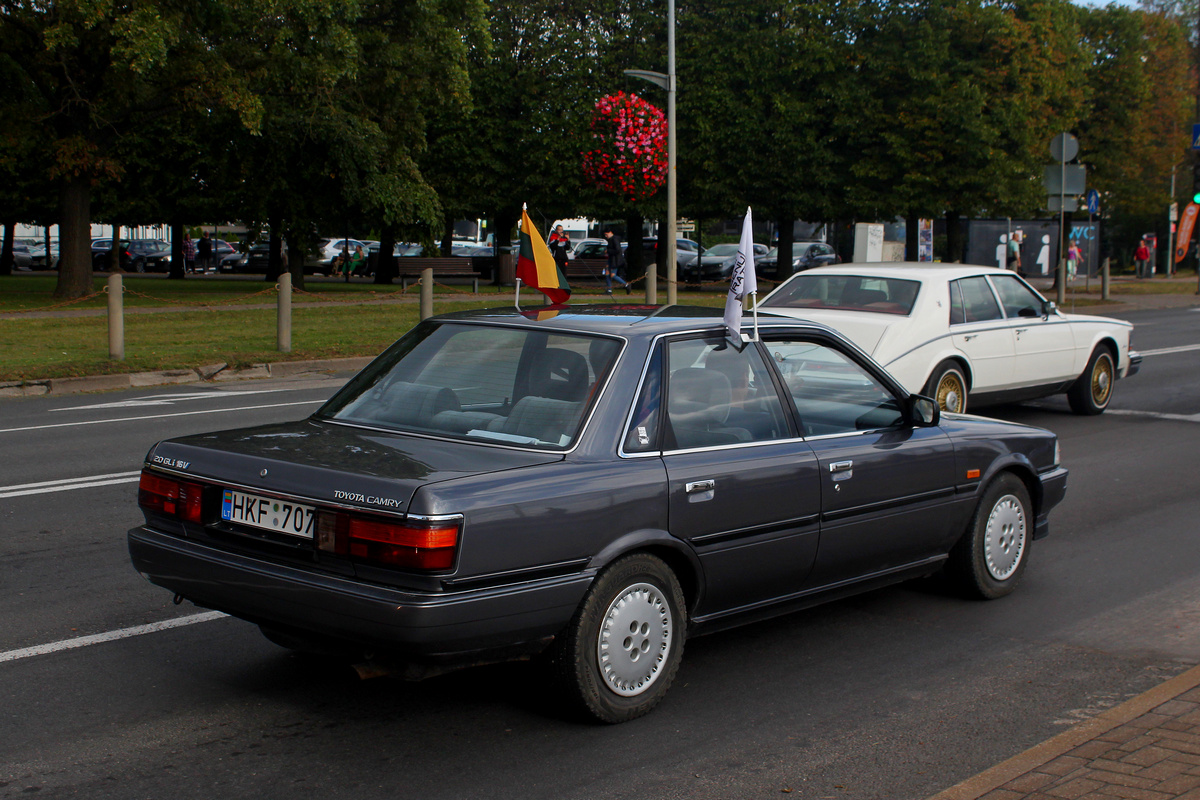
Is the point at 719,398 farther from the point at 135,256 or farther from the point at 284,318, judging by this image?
the point at 135,256

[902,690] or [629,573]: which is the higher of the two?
[629,573]

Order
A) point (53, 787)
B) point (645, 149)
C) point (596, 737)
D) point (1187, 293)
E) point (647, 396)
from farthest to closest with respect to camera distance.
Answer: point (1187, 293)
point (645, 149)
point (647, 396)
point (596, 737)
point (53, 787)

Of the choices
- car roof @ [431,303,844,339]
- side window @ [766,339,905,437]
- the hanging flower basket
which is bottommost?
side window @ [766,339,905,437]

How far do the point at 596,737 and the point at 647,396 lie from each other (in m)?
1.28

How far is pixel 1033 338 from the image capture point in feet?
39.9

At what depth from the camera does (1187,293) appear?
130ft

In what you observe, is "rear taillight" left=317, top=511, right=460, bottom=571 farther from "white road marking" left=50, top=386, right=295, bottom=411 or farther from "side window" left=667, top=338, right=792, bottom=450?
"white road marking" left=50, top=386, right=295, bottom=411

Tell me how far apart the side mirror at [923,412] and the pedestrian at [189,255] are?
176 ft

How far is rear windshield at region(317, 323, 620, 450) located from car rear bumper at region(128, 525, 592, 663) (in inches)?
24.7

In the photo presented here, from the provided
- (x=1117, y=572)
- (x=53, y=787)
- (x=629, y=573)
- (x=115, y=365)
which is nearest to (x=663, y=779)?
(x=629, y=573)

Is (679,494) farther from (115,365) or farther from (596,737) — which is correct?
(115,365)

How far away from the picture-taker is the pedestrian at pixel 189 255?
55.1 metres

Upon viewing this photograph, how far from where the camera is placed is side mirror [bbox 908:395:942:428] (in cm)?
555

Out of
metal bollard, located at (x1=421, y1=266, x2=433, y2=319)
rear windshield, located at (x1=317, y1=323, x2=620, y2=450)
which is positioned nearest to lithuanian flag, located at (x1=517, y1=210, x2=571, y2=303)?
rear windshield, located at (x1=317, y1=323, x2=620, y2=450)
